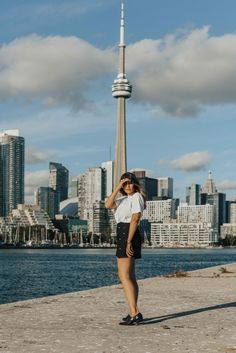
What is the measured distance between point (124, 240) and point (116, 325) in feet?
4.36

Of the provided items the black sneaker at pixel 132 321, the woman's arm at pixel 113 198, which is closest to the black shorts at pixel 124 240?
the woman's arm at pixel 113 198

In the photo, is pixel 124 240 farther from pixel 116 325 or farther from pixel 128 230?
pixel 116 325

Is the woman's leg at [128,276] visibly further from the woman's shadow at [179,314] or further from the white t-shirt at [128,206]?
the white t-shirt at [128,206]

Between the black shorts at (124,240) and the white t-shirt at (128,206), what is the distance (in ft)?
0.36

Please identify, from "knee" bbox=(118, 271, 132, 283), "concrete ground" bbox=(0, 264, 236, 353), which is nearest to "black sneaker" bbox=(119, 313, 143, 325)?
"concrete ground" bbox=(0, 264, 236, 353)

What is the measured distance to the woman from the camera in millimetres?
10664

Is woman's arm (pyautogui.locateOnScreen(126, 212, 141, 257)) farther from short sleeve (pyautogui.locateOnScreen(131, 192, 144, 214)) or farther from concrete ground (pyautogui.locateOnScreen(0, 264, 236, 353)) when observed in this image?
concrete ground (pyautogui.locateOnScreen(0, 264, 236, 353))

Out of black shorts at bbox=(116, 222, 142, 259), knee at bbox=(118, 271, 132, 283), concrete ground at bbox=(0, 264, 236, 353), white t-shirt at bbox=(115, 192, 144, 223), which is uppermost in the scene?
white t-shirt at bbox=(115, 192, 144, 223)

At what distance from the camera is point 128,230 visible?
1070 centimetres

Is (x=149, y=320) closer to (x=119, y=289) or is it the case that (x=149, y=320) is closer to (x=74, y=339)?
(x=74, y=339)

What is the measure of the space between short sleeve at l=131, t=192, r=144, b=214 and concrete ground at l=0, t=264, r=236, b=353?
1761 millimetres

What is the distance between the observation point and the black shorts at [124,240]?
10719 mm

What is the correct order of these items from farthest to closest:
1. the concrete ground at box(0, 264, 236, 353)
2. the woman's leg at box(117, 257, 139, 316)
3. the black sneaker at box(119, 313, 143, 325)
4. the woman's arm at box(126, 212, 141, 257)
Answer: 1. the woman's leg at box(117, 257, 139, 316)
2. the woman's arm at box(126, 212, 141, 257)
3. the black sneaker at box(119, 313, 143, 325)
4. the concrete ground at box(0, 264, 236, 353)

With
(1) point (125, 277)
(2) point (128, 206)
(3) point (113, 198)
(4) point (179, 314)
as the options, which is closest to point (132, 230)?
(2) point (128, 206)
